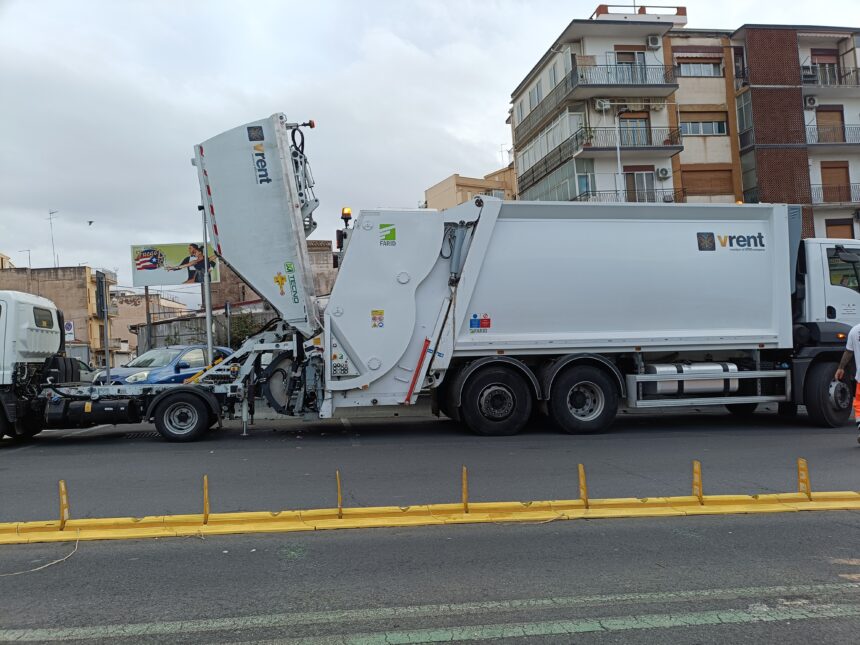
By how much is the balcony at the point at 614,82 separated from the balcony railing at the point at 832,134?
324 inches

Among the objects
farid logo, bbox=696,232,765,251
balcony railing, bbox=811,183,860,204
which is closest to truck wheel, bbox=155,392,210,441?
farid logo, bbox=696,232,765,251

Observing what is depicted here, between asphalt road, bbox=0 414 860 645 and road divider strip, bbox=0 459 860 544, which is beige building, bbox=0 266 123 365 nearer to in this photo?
asphalt road, bbox=0 414 860 645

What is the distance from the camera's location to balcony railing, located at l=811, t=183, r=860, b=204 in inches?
1366

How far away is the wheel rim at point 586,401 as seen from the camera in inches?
415

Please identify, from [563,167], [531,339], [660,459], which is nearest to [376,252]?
[531,339]

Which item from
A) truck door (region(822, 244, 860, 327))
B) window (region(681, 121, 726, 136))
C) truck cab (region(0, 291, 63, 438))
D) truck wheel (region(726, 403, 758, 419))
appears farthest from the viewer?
window (region(681, 121, 726, 136))

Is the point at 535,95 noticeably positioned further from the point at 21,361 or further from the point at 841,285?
the point at 21,361

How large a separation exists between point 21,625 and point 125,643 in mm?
721

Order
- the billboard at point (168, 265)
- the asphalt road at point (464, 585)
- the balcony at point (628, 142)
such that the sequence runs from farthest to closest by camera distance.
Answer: the balcony at point (628, 142), the billboard at point (168, 265), the asphalt road at point (464, 585)

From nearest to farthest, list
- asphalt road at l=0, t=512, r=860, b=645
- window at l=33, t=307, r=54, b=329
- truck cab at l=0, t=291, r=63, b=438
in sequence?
asphalt road at l=0, t=512, r=860, b=645 < truck cab at l=0, t=291, r=63, b=438 < window at l=33, t=307, r=54, b=329

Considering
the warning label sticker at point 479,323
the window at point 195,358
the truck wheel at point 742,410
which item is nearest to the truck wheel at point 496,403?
the warning label sticker at point 479,323

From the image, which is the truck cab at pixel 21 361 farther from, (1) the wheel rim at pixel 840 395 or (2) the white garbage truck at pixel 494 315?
(1) the wheel rim at pixel 840 395

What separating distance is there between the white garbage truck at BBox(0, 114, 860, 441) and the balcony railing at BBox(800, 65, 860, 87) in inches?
1147

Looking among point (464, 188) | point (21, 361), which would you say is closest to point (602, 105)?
point (464, 188)
